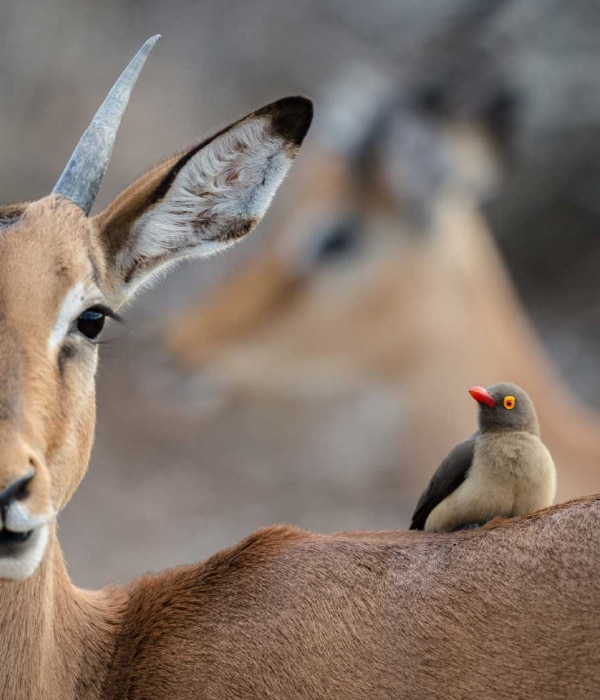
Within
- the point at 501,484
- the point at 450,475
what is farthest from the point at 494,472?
the point at 450,475

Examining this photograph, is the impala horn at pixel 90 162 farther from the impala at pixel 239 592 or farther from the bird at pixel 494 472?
the bird at pixel 494 472

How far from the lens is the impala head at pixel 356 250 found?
7.23 metres

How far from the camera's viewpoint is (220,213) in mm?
3117

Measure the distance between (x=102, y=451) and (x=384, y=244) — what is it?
2.47m

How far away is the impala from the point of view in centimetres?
247

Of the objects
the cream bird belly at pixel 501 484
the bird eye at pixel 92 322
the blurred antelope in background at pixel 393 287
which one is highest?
the blurred antelope in background at pixel 393 287

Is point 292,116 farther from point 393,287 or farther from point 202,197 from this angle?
point 393,287

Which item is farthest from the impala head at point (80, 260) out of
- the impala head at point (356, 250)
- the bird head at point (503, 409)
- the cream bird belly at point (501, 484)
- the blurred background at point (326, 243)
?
the impala head at point (356, 250)

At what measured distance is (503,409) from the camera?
3039mm

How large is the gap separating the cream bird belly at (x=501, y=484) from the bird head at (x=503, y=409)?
0.03m

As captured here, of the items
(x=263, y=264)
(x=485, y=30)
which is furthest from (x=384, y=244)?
(x=485, y=30)

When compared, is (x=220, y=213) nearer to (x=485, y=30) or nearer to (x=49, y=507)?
(x=49, y=507)

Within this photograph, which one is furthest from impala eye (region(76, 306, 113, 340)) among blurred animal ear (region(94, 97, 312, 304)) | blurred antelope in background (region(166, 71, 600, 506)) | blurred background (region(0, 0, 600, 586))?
blurred antelope in background (region(166, 71, 600, 506))

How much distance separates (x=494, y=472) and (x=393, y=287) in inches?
170
